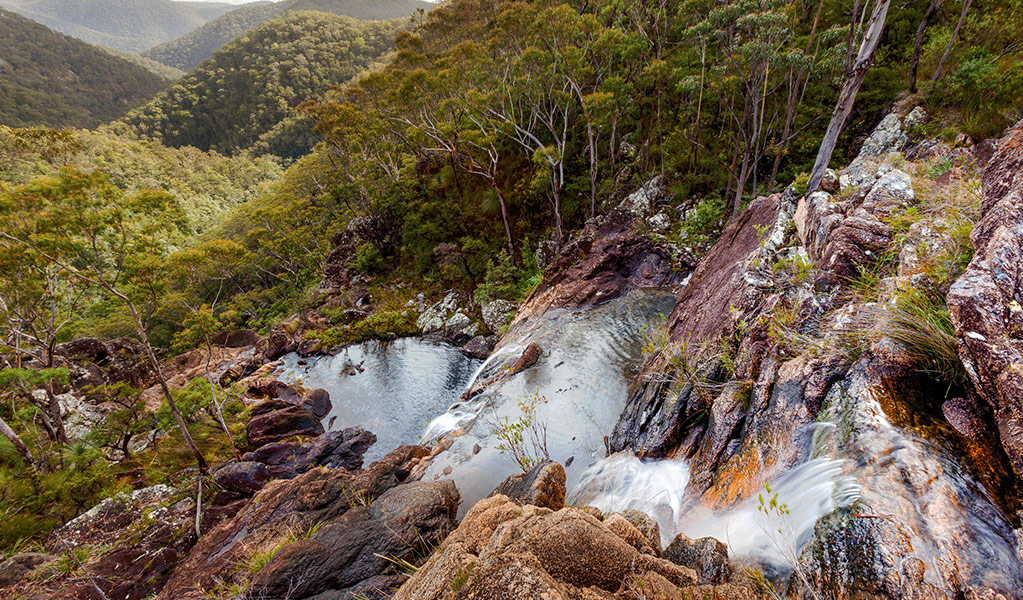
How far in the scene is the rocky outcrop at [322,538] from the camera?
5.03 metres

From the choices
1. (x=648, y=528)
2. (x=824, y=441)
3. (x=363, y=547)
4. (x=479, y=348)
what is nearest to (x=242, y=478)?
(x=363, y=547)

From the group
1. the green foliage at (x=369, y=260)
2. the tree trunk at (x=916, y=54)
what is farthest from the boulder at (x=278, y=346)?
the tree trunk at (x=916, y=54)

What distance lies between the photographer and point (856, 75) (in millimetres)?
8852

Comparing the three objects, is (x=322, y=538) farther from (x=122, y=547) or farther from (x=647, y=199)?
(x=647, y=199)

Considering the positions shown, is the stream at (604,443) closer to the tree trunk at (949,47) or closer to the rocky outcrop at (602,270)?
the rocky outcrop at (602,270)

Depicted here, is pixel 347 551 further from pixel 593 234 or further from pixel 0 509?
pixel 593 234

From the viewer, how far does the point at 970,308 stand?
9.09ft

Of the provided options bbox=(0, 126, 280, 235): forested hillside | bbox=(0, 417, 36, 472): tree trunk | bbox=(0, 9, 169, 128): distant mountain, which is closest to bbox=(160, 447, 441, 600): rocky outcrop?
bbox=(0, 417, 36, 472): tree trunk

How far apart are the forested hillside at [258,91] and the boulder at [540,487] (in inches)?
3559

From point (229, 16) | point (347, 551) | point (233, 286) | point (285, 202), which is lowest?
point (233, 286)

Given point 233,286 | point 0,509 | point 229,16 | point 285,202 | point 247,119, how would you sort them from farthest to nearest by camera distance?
1. point 229,16
2. point 247,119
3. point 233,286
4. point 285,202
5. point 0,509

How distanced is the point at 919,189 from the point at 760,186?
1244 centimetres

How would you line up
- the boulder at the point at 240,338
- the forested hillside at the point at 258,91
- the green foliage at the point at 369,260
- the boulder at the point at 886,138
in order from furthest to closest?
the forested hillside at the point at 258,91, the green foliage at the point at 369,260, the boulder at the point at 240,338, the boulder at the point at 886,138

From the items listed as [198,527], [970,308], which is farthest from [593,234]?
[198,527]
